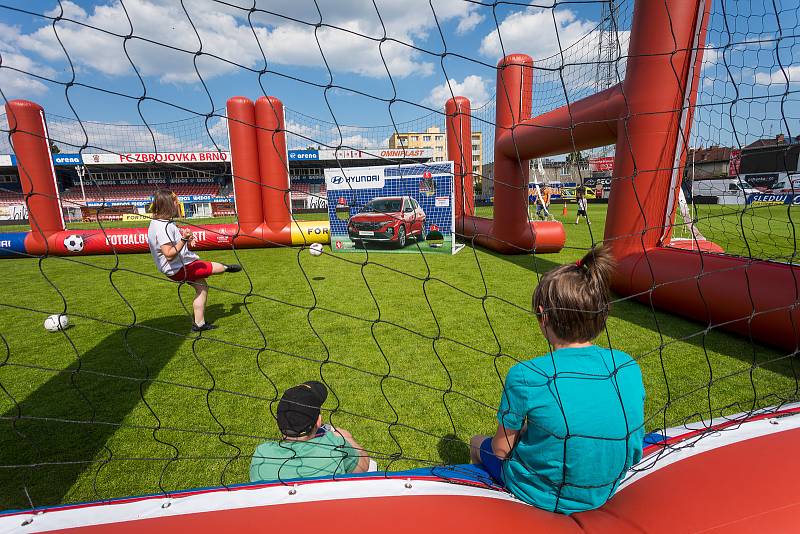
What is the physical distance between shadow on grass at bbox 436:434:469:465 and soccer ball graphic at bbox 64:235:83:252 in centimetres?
893

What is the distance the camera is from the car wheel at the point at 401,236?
7.80m

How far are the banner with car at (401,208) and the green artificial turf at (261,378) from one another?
310cm

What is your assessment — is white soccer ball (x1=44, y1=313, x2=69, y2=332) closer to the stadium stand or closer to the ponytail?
the ponytail

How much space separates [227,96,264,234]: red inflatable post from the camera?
784 cm

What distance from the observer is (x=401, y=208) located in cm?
780

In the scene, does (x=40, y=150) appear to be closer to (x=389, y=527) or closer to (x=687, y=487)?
(x=389, y=527)

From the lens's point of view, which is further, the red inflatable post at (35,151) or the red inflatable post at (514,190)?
the red inflatable post at (35,151)

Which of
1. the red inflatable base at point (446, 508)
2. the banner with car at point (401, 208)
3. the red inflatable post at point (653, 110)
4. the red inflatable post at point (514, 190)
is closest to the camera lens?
the red inflatable base at point (446, 508)

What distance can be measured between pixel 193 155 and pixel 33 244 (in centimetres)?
2588

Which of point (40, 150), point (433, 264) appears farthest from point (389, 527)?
point (40, 150)

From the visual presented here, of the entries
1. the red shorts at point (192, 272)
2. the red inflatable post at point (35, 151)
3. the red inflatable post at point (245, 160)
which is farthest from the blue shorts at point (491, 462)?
the red inflatable post at point (35, 151)

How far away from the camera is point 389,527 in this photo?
3.30ft

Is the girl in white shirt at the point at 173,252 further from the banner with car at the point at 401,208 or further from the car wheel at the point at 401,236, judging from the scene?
the car wheel at the point at 401,236

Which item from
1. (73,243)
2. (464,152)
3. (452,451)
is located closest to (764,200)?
(464,152)
